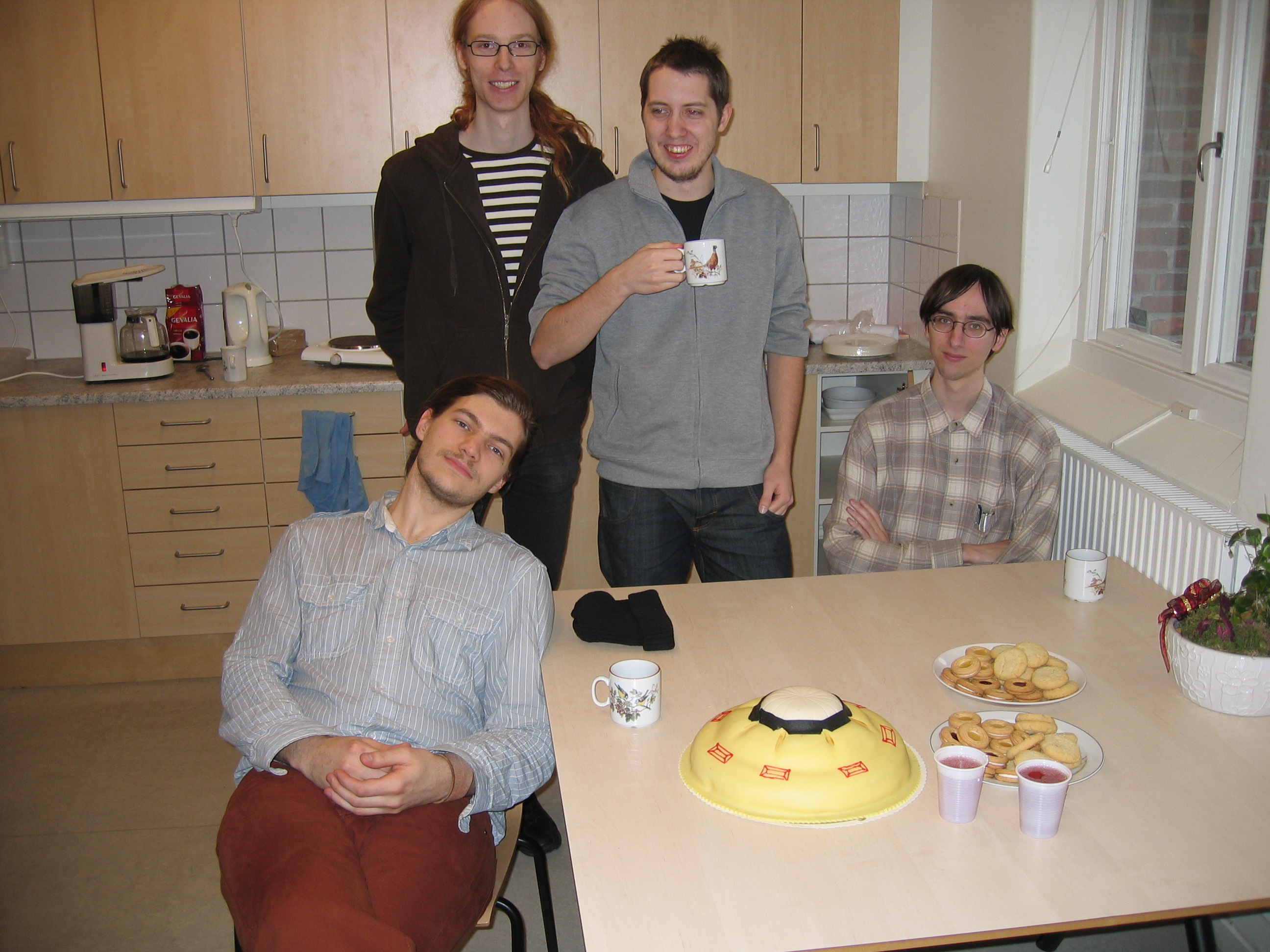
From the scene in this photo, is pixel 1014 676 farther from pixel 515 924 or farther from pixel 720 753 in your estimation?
pixel 515 924

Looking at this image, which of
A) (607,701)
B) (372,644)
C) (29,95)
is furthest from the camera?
(29,95)

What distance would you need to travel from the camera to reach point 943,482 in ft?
7.40

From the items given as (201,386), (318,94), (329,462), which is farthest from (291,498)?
(318,94)

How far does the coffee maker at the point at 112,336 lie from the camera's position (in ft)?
10.6

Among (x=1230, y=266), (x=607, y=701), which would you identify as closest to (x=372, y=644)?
(x=607, y=701)

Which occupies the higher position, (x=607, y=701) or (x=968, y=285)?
(x=968, y=285)

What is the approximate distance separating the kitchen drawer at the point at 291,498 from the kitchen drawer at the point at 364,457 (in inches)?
0.5

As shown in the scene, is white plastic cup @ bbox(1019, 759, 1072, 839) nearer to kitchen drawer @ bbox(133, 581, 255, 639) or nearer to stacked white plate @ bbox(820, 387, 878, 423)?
stacked white plate @ bbox(820, 387, 878, 423)

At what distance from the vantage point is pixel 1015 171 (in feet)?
9.09

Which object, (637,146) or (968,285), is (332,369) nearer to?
(637,146)

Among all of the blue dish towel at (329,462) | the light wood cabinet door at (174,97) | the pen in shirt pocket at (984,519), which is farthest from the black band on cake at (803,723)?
the light wood cabinet door at (174,97)

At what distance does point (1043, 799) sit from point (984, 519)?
3.91ft

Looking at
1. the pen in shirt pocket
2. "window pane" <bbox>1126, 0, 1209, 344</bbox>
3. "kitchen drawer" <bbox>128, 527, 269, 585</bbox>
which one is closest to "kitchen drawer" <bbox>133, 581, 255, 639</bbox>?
"kitchen drawer" <bbox>128, 527, 269, 585</bbox>

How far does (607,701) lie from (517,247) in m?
1.17
